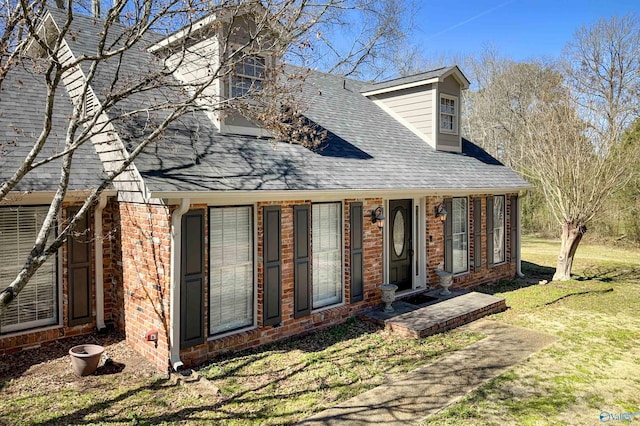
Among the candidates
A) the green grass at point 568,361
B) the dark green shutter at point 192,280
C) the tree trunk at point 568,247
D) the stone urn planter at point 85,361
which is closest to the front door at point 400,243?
the green grass at point 568,361

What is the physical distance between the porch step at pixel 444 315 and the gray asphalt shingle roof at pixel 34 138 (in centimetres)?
561

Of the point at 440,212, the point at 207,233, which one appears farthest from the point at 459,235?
the point at 207,233

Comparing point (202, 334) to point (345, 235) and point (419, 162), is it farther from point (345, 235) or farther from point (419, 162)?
point (419, 162)

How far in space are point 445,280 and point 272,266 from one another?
467 cm

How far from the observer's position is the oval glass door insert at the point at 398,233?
9945 millimetres

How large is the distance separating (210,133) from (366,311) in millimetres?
4431

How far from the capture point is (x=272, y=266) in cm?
732

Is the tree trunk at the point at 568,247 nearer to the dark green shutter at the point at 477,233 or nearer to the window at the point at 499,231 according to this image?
the window at the point at 499,231

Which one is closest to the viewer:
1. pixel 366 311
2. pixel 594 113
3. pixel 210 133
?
pixel 210 133

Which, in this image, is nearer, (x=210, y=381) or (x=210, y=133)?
(x=210, y=381)

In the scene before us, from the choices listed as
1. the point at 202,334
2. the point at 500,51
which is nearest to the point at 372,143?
the point at 202,334

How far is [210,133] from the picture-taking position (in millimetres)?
8062

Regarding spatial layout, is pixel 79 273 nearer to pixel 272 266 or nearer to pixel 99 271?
pixel 99 271

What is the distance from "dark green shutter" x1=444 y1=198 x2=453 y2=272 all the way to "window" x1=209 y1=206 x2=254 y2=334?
17.7ft
